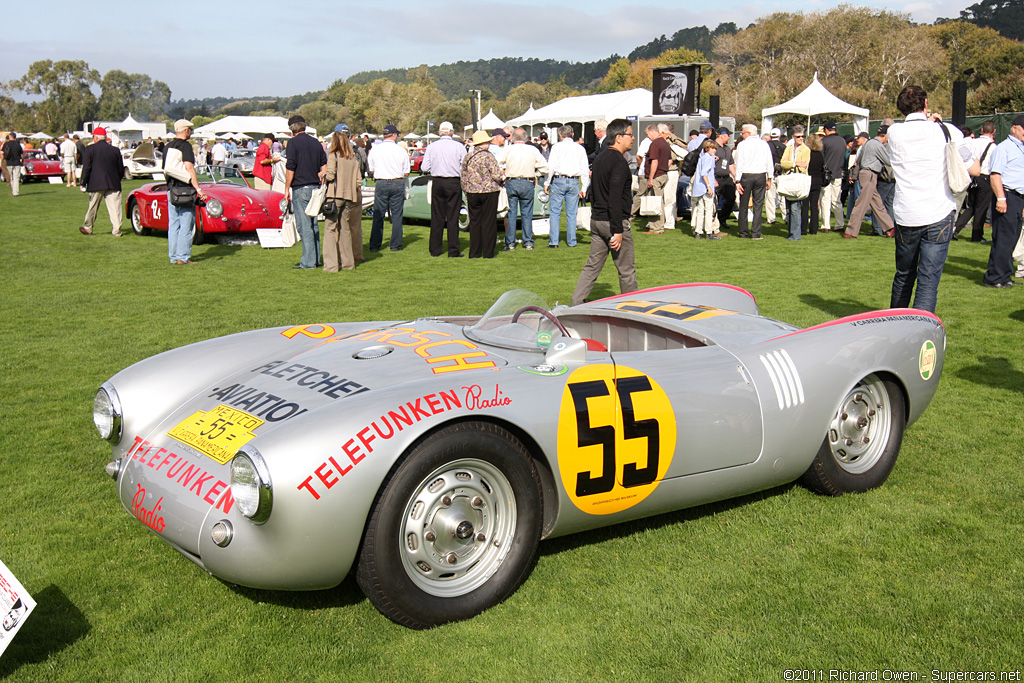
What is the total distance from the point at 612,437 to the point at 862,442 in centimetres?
168

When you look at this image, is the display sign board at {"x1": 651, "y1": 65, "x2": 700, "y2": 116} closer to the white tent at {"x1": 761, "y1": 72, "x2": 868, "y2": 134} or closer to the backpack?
the white tent at {"x1": 761, "y1": 72, "x2": 868, "y2": 134}

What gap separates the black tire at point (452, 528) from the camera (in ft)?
9.09

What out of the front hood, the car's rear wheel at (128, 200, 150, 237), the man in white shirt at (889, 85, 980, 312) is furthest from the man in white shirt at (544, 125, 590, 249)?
the front hood

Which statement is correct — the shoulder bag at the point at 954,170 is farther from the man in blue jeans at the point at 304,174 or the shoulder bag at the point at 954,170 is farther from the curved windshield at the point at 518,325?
the man in blue jeans at the point at 304,174

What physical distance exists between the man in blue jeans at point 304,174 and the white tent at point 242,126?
6075 centimetres

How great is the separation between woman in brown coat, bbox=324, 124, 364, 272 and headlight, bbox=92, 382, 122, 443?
296 inches

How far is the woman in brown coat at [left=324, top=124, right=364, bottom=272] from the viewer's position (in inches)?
423

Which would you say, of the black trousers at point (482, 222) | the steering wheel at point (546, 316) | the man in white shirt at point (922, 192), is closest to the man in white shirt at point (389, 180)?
the black trousers at point (482, 222)

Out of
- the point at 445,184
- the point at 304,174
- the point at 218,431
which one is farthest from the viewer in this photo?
the point at 445,184

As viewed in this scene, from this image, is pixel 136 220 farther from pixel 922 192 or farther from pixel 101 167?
pixel 922 192

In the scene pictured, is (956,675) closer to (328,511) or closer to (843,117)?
(328,511)

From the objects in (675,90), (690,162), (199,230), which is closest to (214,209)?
(199,230)

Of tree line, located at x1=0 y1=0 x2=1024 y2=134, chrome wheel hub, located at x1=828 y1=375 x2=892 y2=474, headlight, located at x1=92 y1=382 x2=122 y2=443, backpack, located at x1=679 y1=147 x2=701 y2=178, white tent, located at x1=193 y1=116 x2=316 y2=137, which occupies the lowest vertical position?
chrome wheel hub, located at x1=828 y1=375 x2=892 y2=474

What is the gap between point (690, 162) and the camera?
15.8 meters
